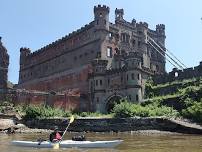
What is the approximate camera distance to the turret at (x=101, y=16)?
6375cm

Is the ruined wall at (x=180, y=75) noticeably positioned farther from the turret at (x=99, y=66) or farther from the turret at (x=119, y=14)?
the turret at (x=119, y=14)

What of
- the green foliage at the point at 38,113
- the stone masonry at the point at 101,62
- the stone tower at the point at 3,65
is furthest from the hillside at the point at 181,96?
the stone tower at the point at 3,65

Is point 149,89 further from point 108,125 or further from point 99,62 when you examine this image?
point 108,125

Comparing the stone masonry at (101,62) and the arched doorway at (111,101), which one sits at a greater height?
the stone masonry at (101,62)

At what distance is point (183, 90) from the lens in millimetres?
51156

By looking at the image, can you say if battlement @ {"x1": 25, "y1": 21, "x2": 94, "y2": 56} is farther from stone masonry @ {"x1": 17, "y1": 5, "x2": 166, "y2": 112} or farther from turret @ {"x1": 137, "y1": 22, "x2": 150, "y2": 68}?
turret @ {"x1": 137, "y1": 22, "x2": 150, "y2": 68}

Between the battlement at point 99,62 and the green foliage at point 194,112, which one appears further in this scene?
the battlement at point 99,62

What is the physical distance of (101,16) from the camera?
209ft

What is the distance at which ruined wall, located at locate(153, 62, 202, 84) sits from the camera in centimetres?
5469

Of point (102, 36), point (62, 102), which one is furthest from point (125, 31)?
point (62, 102)

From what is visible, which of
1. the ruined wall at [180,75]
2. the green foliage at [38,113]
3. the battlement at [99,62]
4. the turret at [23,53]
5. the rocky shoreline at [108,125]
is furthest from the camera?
the turret at [23,53]

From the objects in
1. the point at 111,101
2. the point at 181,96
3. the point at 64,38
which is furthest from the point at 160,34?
the point at 181,96

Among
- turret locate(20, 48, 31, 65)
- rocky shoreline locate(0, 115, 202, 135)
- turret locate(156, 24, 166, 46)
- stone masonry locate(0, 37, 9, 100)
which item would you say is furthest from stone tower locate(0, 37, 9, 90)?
turret locate(156, 24, 166, 46)

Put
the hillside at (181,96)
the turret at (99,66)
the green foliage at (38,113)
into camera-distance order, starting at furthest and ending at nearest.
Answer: the turret at (99,66), the green foliage at (38,113), the hillside at (181,96)
